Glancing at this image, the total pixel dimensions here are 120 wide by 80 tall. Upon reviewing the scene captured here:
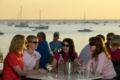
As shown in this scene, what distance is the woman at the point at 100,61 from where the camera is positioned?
505cm

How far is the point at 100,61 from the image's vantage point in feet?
16.5

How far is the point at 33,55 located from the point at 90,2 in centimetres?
3584

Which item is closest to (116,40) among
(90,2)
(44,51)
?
(44,51)

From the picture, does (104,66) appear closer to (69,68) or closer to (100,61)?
(100,61)

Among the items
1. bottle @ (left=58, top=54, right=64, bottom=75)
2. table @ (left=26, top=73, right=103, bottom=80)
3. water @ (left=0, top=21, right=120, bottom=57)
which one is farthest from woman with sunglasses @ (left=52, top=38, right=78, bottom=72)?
water @ (left=0, top=21, right=120, bottom=57)

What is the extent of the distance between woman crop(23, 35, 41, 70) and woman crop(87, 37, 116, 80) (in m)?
0.89

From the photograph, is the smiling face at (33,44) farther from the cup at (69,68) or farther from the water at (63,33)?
the water at (63,33)

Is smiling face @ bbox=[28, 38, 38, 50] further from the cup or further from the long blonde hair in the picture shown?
the cup

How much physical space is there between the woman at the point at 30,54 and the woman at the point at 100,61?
89cm

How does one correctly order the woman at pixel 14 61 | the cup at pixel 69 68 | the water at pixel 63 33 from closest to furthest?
the woman at pixel 14 61, the cup at pixel 69 68, the water at pixel 63 33

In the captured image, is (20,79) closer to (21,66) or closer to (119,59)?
(21,66)

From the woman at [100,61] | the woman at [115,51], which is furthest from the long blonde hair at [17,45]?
the woman at [115,51]

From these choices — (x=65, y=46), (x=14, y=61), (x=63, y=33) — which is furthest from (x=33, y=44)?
(x=63, y=33)

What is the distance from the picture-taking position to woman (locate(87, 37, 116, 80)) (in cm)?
505
